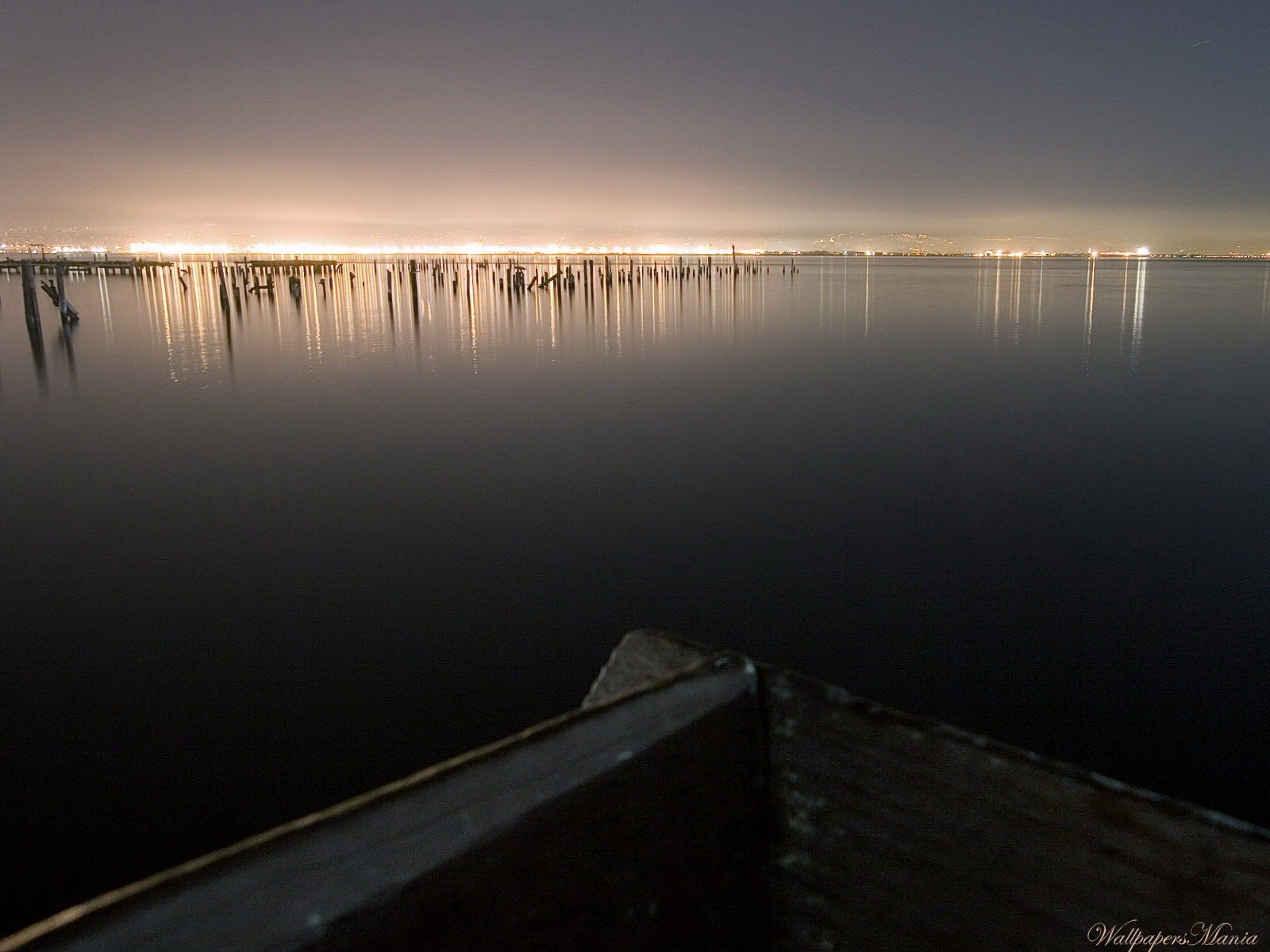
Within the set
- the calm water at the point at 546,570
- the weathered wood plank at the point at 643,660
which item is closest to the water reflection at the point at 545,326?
the calm water at the point at 546,570

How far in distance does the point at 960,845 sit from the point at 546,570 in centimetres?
536

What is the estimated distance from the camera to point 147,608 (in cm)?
562

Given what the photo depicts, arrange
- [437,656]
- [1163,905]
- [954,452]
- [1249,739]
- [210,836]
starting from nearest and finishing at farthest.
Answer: [1163,905] → [210,836] → [1249,739] → [437,656] → [954,452]

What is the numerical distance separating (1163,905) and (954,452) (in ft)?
31.5

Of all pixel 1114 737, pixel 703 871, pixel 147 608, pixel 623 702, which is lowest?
pixel 1114 737

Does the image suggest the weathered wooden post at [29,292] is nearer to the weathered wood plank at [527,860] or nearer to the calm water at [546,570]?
the calm water at [546,570]

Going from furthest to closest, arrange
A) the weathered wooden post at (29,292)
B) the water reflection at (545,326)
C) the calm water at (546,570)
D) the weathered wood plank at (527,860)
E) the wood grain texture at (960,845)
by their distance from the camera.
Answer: the weathered wooden post at (29,292) → the water reflection at (545,326) → the calm water at (546,570) → the wood grain texture at (960,845) → the weathered wood plank at (527,860)

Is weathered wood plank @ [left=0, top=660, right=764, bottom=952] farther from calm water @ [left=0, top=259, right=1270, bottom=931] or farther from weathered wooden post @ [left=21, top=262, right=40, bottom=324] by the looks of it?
weathered wooden post @ [left=21, top=262, right=40, bottom=324]

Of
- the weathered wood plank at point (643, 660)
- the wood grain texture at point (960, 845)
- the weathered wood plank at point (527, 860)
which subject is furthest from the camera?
the weathered wood plank at point (643, 660)

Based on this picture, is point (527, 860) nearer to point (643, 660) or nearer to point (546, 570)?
point (643, 660)

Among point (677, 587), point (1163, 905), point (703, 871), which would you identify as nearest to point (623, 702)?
point (703, 871)

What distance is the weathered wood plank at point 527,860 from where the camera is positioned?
0.77 metres

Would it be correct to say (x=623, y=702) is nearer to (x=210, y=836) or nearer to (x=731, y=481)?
(x=210, y=836)

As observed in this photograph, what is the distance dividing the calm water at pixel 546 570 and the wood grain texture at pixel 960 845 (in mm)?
3300
